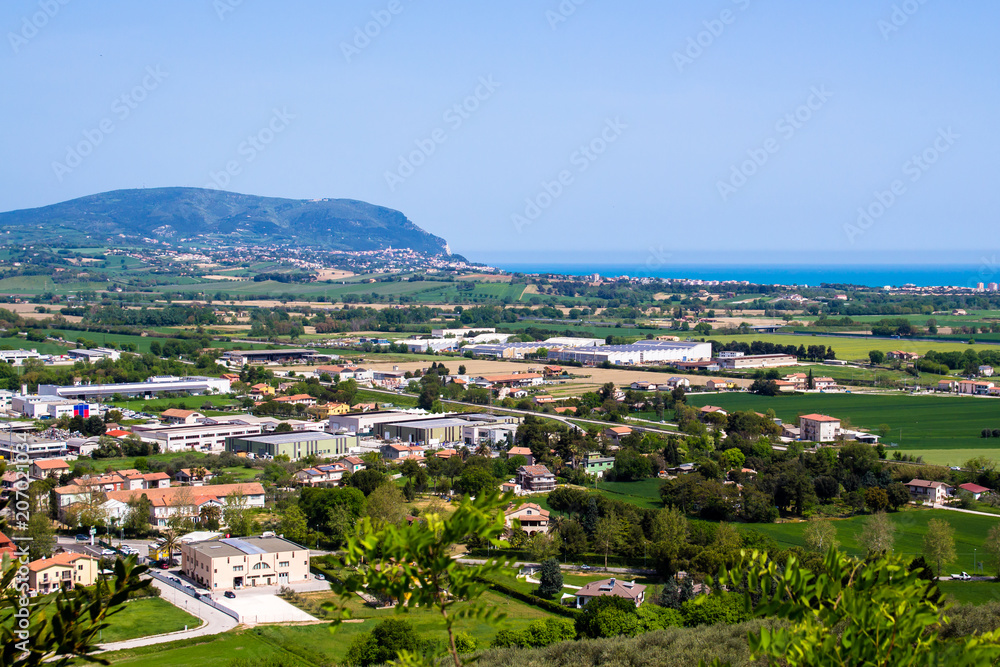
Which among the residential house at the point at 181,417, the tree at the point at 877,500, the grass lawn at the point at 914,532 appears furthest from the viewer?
the residential house at the point at 181,417

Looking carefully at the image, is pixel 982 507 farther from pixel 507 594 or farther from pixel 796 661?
pixel 796 661

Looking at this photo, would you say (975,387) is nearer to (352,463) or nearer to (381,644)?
(352,463)

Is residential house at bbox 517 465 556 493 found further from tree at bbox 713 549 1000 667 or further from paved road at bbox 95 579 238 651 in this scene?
tree at bbox 713 549 1000 667

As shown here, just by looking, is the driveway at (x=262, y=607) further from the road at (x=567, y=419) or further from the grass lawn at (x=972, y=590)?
the road at (x=567, y=419)

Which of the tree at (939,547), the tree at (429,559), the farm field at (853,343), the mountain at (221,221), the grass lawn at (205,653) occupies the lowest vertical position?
the grass lawn at (205,653)

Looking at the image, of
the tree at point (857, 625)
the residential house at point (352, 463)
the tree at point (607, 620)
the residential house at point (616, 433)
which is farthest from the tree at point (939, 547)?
the tree at point (857, 625)

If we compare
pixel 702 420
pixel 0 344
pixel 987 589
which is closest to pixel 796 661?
pixel 987 589

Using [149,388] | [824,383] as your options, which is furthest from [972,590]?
[149,388]
